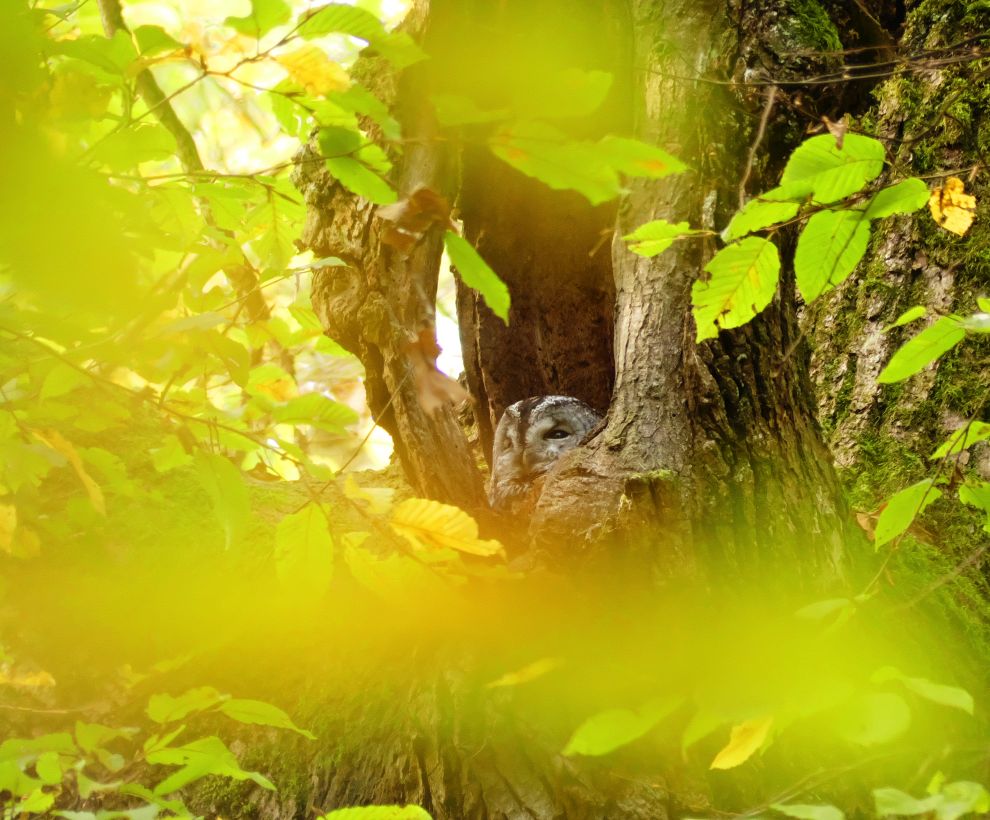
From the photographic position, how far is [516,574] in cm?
111

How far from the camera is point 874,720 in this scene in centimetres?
55

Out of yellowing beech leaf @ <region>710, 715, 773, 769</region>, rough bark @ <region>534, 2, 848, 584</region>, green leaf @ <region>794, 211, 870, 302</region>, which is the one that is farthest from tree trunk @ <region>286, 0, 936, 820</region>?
A: yellowing beech leaf @ <region>710, 715, 773, 769</region>

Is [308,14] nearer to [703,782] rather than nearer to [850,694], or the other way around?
[850,694]

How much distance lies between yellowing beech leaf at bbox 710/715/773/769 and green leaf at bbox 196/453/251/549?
1.75 feet

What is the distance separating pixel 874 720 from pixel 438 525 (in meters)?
0.48

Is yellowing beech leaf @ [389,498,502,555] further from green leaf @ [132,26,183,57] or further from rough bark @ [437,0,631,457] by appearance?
rough bark @ [437,0,631,457]

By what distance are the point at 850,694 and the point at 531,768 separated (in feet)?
2.04

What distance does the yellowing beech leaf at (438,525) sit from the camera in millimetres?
845

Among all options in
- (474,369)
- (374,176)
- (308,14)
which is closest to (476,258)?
(374,176)

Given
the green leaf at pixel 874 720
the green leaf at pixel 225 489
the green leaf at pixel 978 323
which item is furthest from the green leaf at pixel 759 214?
the green leaf at pixel 225 489

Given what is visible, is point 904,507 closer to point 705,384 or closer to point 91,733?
point 705,384

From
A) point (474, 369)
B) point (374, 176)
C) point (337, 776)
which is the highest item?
point (374, 176)

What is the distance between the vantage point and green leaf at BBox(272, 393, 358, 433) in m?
0.86

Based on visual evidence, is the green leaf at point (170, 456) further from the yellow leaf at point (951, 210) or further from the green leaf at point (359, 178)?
the yellow leaf at point (951, 210)
